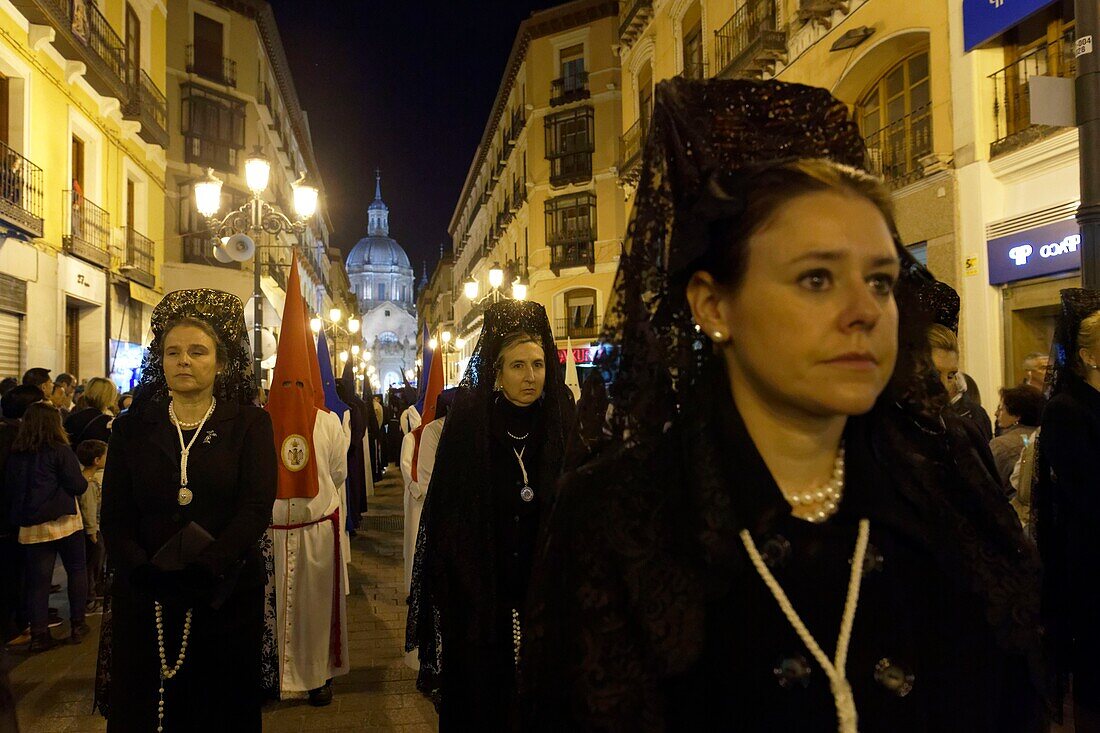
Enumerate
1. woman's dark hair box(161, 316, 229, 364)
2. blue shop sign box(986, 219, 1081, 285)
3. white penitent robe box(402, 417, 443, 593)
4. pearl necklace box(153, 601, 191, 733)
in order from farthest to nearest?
blue shop sign box(986, 219, 1081, 285) < white penitent robe box(402, 417, 443, 593) < woman's dark hair box(161, 316, 229, 364) < pearl necklace box(153, 601, 191, 733)

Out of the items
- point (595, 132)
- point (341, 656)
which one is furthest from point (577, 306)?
point (341, 656)

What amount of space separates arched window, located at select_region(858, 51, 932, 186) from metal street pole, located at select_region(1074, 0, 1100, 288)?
21.1 ft

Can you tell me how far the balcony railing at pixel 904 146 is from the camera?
11500 millimetres

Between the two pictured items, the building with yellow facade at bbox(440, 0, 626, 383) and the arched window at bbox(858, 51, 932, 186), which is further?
the building with yellow facade at bbox(440, 0, 626, 383)

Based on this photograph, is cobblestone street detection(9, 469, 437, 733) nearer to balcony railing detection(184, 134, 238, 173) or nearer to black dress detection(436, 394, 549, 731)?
black dress detection(436, 394, 549, 731)

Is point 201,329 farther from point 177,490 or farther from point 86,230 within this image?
point 86,230

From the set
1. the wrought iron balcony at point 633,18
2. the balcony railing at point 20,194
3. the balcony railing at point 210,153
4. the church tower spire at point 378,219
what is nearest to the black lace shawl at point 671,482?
the balcony railing at point 20,194

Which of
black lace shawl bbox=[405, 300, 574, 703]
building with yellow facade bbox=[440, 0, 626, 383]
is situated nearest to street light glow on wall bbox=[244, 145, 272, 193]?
black lace shawl bbox=[405, 300, 574, 703]

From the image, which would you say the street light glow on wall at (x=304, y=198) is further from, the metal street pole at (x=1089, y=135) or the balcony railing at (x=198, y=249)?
the balcony railing at (x=198, y=249)

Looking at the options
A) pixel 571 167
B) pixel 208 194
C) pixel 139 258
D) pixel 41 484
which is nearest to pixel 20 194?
pixel 208 194

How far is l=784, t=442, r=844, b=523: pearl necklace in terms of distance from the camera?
1.44m

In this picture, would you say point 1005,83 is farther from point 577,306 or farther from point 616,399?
point 577,306

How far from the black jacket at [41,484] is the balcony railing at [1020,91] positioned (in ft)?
34.5

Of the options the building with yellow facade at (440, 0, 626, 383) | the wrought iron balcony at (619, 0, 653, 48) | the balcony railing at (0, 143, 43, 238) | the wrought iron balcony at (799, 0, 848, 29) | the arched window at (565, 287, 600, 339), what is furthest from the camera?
the arched window at (565, 287, 600, 339)
